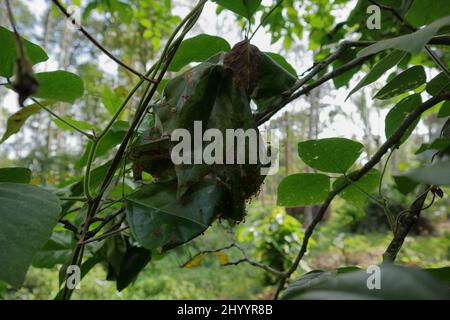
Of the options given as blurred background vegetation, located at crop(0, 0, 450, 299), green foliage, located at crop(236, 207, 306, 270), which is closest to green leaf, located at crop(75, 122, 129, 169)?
blurred background vegetation, located at crop(0, 0, 450, 299)

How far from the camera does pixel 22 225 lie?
0.28 meters

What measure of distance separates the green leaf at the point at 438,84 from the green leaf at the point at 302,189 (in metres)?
0.17

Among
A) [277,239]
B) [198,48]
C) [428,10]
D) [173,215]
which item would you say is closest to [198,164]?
[173,215]

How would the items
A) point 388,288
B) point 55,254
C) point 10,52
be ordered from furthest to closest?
point 55,254, point 10,52, point 388,288

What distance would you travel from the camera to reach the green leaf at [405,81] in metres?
0.43

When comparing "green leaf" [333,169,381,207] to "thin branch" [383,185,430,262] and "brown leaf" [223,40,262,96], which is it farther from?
"brown leaf" [223,40,262,96]

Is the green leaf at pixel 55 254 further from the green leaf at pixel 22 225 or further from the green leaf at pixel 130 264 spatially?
the green leaf at pixel 22 225

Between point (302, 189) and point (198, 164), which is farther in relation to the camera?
point (302, 189)

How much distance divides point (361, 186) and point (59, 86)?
0.43 meters

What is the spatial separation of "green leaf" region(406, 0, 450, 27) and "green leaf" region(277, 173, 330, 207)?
0.72ft

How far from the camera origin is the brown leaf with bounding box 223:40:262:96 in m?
0.37

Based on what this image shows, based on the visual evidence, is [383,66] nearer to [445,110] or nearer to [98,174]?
[445,110]

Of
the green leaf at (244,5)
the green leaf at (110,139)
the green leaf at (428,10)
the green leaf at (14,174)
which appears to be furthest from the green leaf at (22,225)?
the green leaf at (428,10)
